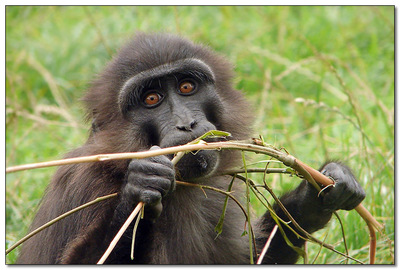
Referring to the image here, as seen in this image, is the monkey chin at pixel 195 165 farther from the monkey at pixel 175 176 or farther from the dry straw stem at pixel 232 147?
the dry straw stem at pixel 232 147

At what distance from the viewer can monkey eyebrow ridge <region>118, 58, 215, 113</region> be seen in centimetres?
504

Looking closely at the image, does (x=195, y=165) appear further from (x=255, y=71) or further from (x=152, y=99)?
(x=255, y=71)

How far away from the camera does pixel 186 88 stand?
5098mm

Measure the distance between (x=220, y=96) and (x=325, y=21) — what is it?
234 inches

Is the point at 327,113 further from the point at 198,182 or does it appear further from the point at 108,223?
the point at 108,223

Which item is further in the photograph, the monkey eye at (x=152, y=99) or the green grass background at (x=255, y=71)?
the green grass background at (x=255, y=71)

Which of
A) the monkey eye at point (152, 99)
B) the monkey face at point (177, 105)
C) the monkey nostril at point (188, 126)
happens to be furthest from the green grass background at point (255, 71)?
the monkey nostril at point (188, 126)

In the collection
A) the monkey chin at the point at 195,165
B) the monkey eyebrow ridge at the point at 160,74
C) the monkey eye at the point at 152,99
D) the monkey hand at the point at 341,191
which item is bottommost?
the monkey hand at the point at 341,191

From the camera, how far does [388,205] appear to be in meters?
6.43

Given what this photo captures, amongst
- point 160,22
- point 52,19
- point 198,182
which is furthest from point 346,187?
point 52,19

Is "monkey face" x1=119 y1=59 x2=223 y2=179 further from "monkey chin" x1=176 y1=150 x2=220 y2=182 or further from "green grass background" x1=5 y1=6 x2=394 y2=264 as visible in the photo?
"green grass background" x1=5 y1=6 x2=394 y2=264

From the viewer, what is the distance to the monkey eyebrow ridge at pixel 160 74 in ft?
16.5

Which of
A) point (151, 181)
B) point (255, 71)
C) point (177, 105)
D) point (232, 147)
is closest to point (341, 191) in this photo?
point (232, 147)

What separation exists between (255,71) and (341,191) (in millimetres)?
5450
